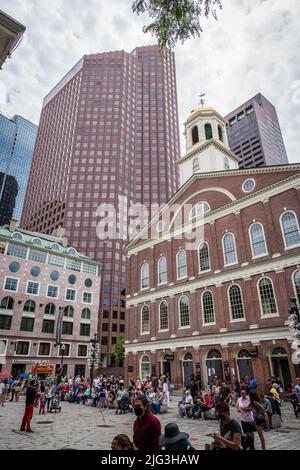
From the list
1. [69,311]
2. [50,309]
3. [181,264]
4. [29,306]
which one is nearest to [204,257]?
[181,264]

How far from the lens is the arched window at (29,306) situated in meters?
44.6

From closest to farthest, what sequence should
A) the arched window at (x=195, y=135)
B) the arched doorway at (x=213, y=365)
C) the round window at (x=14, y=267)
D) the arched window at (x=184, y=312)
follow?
the arched doorway at (x=213, y=365)
the arched window at (x=184, y=312)
the arched window at (x=195, y=135)
the round window at (x=14, y=267)

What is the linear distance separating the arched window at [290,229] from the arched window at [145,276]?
16.6 meters

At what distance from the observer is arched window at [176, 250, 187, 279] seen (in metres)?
31.2

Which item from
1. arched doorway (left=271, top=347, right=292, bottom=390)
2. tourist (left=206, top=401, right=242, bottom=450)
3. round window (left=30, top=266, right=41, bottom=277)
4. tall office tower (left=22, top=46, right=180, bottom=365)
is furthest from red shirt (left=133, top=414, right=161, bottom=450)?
tall office tower (left=22, top=46, right=180, bottom=365)

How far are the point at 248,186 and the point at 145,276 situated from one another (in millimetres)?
15699

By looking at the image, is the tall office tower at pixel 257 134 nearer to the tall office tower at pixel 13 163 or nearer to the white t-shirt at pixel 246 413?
the tall office tower at pixel 13 163

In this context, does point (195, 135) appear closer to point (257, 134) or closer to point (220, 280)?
point (220, 280)

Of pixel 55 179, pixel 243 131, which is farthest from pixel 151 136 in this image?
pixel 243 131

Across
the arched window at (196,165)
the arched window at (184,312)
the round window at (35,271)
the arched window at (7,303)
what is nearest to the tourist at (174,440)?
the arched window at (184,312)

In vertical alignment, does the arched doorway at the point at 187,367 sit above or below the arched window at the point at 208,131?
below

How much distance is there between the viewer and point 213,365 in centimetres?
2566

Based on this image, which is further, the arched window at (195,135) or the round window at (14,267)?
the round window at (14,267)

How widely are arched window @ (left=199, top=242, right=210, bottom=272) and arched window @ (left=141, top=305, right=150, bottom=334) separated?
859 cm
